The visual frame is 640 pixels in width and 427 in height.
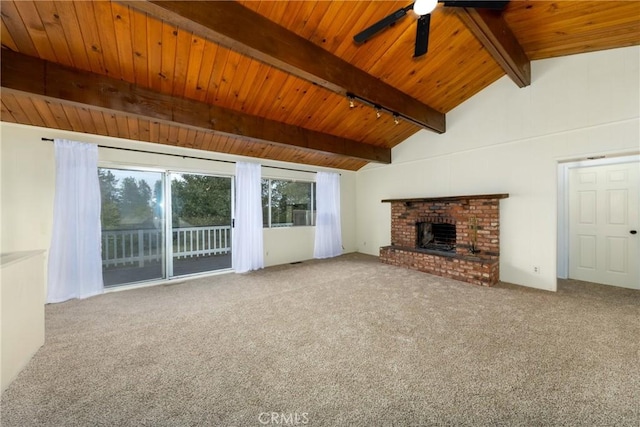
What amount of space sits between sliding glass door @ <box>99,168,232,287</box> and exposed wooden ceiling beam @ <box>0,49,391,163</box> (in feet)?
5.00

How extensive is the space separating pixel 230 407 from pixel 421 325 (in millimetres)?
1907

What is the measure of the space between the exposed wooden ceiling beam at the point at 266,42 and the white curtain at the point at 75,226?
9.25 ft

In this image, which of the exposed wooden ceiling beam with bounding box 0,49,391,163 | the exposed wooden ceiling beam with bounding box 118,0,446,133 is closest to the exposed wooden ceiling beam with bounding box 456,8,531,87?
the exposed wooden ceiling beam with bounding box 118,0,446,133

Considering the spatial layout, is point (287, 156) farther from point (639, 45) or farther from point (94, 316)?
point (639, 45)

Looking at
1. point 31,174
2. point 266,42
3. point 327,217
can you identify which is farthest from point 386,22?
point 31,174

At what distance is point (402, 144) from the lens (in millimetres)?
5543

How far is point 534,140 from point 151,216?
20.2 ft

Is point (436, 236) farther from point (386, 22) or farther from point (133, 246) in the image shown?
point (133, 246)

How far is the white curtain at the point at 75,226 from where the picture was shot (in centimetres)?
328

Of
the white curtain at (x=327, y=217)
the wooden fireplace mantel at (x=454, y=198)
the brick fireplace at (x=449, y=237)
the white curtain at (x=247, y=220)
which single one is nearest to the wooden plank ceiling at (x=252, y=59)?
the white curtain at (x=247, y=220)

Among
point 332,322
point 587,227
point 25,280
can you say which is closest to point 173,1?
point 25,280

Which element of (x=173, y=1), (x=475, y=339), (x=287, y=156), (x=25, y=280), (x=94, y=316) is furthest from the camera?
(x=287, y=156)
